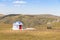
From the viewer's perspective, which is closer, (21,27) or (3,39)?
(3,39)

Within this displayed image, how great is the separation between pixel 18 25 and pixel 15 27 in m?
1.09

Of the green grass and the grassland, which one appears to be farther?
the grassland

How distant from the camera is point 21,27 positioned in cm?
5616

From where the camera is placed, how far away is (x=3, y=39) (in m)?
30.1

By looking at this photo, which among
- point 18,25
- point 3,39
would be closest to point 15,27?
point 18,25

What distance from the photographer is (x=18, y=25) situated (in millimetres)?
55969

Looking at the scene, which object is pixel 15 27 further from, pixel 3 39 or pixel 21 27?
pixel 3 39

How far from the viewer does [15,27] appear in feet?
184

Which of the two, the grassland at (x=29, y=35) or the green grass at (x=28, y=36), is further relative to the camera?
the grassland at (x=29, y=35)

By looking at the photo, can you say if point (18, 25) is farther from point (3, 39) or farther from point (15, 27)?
point (3, 39)

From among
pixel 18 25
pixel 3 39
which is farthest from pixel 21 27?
pixel 3 39

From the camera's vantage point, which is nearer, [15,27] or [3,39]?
[3,39]

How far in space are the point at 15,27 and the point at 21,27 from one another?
5.89 ft

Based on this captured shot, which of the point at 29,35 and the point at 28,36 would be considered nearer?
the point at 28,36
